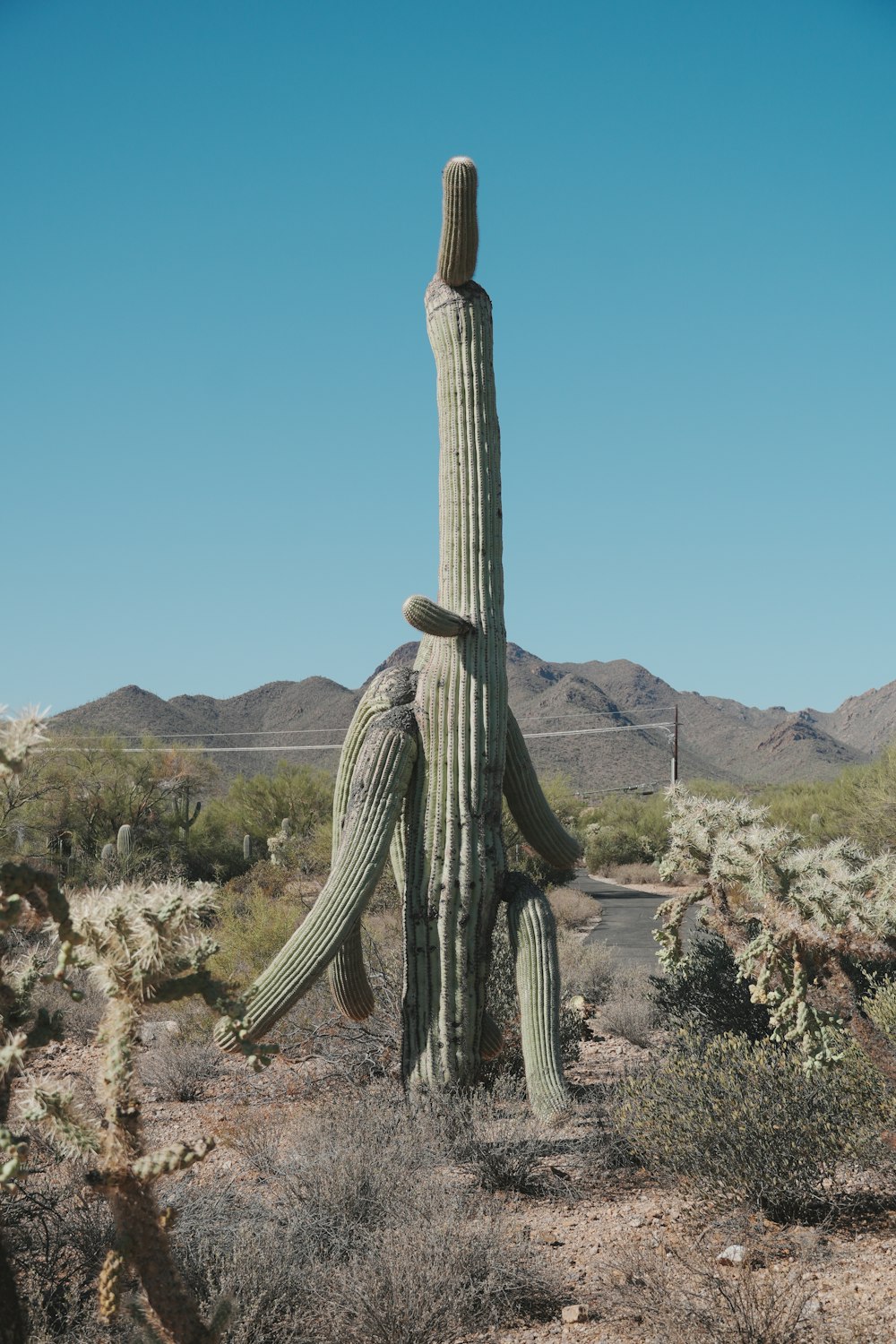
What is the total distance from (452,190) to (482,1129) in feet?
17.6

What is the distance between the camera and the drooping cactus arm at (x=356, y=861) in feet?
19.2

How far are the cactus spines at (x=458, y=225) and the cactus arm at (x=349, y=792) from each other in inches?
99.3

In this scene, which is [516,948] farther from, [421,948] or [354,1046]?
[354,1046]

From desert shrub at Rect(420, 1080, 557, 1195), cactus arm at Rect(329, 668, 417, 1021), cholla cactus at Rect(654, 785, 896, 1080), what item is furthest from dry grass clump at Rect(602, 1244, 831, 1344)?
cactus arm at Rect(329, 668, 417, 1021)

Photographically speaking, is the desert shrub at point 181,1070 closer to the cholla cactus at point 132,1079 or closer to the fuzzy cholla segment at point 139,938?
the cholla cactus at point 132,1079

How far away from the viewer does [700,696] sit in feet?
340

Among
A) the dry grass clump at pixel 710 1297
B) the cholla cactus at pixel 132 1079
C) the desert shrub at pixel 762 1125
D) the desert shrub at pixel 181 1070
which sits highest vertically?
the cholla cactus at pixel 132 1079

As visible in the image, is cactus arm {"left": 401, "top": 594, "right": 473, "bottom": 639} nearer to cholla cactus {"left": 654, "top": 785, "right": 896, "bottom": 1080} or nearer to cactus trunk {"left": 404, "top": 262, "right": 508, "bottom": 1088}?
cactus trunk {"left": 404, "top": 262, "right": 508, "bottom": 1088}

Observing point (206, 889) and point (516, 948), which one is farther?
point (516, 948)

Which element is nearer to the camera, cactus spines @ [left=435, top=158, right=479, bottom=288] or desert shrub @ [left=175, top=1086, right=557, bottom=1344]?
desert shrub @ [left=175, top=1086, right=557, bottom=1344]

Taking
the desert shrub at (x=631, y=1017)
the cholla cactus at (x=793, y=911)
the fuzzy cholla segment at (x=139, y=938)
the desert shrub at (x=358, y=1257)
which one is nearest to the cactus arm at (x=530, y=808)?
the cholla cactus at (x=793, y=911)

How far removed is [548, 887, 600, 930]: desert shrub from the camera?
18.7m

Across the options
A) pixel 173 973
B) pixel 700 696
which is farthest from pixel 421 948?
pixel 700 696

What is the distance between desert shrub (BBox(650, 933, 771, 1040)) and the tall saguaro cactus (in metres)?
1.62
